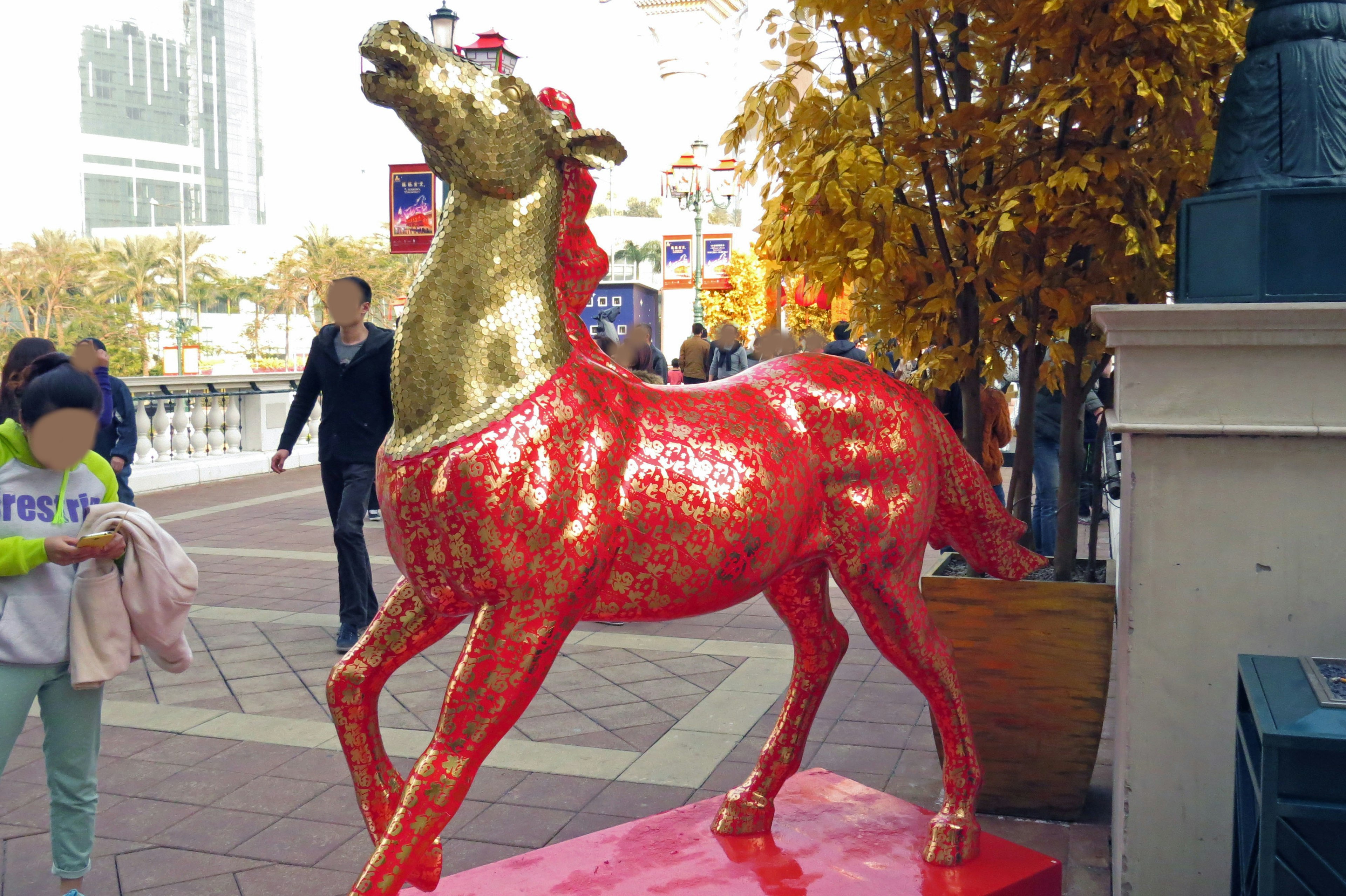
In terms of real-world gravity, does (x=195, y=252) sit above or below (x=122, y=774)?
above

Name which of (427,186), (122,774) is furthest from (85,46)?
(122,774)

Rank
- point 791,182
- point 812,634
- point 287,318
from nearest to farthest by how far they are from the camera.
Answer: point 812,634
point 791,182
point 287,318

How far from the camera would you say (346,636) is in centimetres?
545

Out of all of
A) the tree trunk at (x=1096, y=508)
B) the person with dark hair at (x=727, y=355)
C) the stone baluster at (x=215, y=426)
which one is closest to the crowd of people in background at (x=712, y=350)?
the person with dark hair at (x=727, y=355)

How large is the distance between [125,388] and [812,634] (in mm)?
6189

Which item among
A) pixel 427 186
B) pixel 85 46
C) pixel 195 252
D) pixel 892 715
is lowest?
pixel 892 715

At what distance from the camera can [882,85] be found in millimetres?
3457

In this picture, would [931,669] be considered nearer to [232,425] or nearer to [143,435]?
[143,435]

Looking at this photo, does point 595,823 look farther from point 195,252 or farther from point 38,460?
point 195,252

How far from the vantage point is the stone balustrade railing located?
12164 mm

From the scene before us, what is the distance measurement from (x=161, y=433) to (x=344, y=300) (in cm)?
898

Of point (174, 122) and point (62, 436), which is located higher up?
point (174, 122)

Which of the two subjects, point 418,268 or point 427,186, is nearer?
point 418,268

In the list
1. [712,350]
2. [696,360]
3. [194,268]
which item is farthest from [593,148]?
[194,268]
